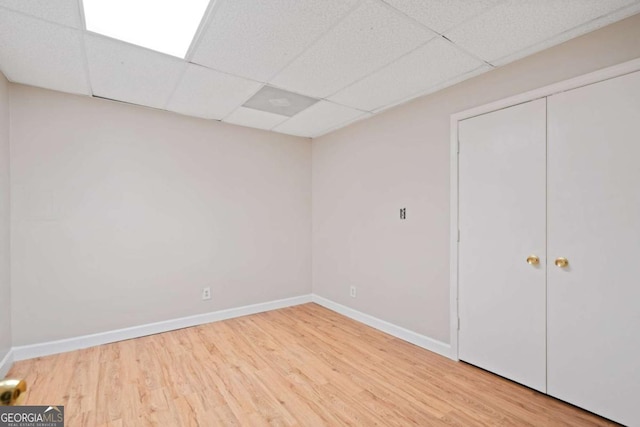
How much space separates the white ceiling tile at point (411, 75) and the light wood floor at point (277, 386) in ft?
7.99

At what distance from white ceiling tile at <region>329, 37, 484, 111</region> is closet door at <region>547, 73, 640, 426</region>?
723 millimetres

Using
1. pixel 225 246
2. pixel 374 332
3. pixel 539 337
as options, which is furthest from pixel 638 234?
pixel 225 246

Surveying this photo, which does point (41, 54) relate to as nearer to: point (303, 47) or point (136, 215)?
point (136, 215)

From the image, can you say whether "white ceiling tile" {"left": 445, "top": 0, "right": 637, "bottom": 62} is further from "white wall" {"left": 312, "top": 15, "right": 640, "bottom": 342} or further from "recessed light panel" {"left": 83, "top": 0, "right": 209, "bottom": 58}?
"recessed light panel" {"left": 83, "top": 0, "right": 209, "bottom": 58}

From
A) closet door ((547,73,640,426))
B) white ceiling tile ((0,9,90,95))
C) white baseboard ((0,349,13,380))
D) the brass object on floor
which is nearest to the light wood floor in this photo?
white baseboard ((0,349,13,380))

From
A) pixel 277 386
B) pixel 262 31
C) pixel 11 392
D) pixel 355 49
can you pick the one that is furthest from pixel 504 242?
pixel 11 392

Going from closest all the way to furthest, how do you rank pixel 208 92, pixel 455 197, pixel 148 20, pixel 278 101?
pixel 148 20, pixel 455 197, pixel 208 92, pixel 278 101

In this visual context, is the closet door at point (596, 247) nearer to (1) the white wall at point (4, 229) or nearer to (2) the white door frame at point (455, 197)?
(2) the white door frame at point (455, 197)

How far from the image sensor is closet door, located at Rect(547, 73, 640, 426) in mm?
1778

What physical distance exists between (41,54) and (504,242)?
370cm

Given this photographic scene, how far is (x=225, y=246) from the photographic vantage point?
3.73 metres

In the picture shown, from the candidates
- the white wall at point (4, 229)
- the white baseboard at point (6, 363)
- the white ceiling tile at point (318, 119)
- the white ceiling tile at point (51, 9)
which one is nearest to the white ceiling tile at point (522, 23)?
the white ceiling tile at point (318, 119)

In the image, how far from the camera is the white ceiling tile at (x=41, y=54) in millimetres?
1816

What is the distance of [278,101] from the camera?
3.01 metres
